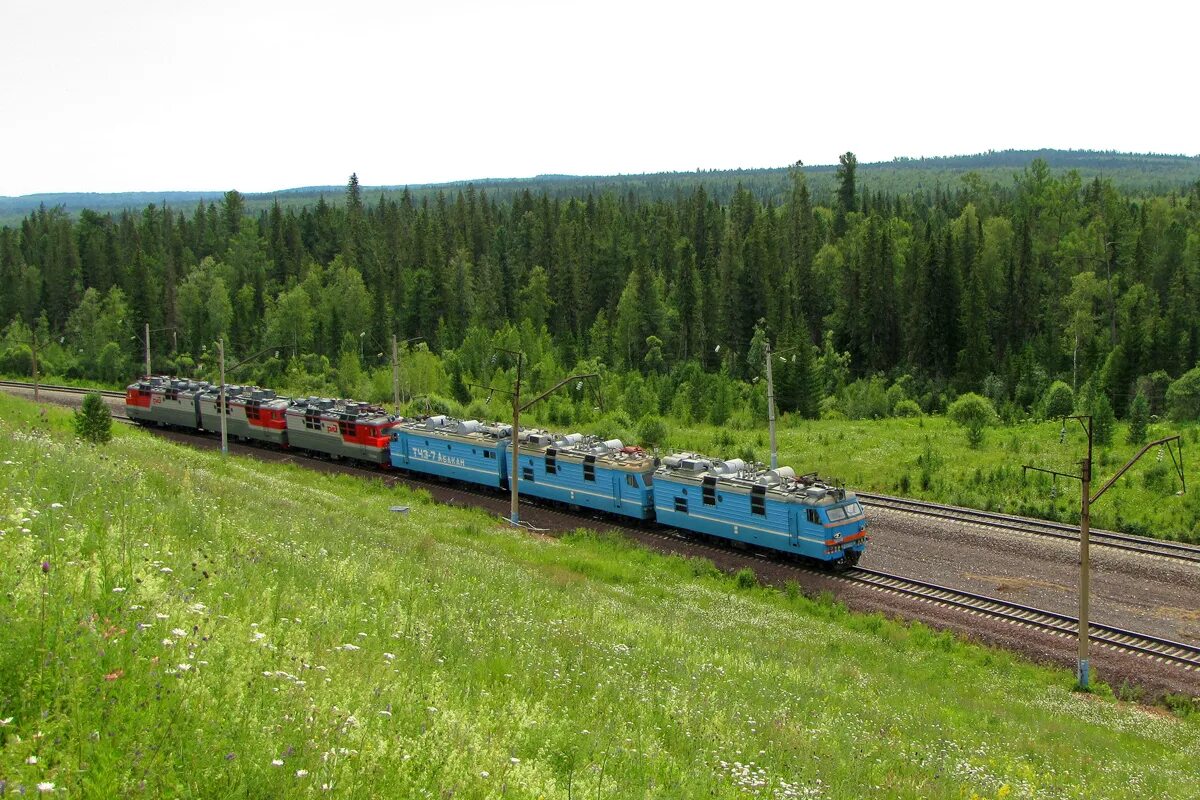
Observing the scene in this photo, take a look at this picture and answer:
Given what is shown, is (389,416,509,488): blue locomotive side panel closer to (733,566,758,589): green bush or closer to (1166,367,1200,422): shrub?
(733,566,758,589): green bush

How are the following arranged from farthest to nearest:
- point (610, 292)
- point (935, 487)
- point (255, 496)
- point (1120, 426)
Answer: point (610, 292) < point (1120, 426) < point (935, 487) < point (255, 496)

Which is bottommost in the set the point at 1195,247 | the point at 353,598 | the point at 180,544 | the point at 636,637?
the point at 636,637

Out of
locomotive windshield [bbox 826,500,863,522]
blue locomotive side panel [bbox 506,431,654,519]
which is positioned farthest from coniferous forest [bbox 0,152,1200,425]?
locomotive windshield [bbox 826,500,863,522]

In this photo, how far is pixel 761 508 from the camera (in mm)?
32562

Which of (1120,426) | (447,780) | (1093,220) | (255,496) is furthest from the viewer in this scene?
(1093,220)

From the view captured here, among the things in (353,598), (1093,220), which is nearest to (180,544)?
(353,598)

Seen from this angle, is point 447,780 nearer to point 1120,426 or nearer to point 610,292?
point 1120,426

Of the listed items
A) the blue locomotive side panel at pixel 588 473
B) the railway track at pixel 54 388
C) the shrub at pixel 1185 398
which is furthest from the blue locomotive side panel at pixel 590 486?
the railway track at pixel 54 388

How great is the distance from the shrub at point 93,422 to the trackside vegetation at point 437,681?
28.8 ft

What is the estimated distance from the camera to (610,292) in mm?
106438

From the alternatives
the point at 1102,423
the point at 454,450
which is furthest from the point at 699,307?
the point at 454,450

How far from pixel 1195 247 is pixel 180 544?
95914 millimetres

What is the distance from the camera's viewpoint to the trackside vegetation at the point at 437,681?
8430 millimetres

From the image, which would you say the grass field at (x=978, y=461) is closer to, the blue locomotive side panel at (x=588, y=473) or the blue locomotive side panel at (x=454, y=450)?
the blue locomotive side panel at (x=588, y=473)
